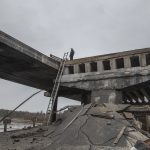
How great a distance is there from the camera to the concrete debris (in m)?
11.8

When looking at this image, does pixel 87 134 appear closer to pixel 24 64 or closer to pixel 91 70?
pixel 91 70

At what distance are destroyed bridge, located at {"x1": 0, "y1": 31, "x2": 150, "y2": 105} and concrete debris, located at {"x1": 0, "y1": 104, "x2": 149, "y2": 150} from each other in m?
3.41

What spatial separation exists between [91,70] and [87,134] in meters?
8.35

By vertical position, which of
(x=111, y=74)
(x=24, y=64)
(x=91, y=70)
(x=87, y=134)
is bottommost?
(x=87, y=134)

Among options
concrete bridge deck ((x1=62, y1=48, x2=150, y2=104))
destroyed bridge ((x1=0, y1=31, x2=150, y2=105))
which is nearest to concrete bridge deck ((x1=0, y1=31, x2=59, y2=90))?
destroyed bridge ((x1=0, y1=31, x2=150, y2=105))

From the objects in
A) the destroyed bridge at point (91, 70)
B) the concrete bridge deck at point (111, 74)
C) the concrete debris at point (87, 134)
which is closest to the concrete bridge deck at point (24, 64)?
the destroyed bridge at point (91, 70)

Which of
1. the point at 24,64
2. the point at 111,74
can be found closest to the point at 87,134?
the point at 111,74

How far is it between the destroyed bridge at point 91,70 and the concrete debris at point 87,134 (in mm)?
3413

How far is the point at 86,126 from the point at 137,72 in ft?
20.7

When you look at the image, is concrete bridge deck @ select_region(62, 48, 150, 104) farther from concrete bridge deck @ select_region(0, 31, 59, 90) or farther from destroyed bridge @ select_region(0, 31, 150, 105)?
concrete bridge deck @ select_region(0, 31, 59, 90)

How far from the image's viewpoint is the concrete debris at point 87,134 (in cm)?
1177

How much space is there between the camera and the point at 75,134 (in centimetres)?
1293

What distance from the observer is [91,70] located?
67.2ft

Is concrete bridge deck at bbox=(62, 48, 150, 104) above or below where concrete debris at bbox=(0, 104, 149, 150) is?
above
